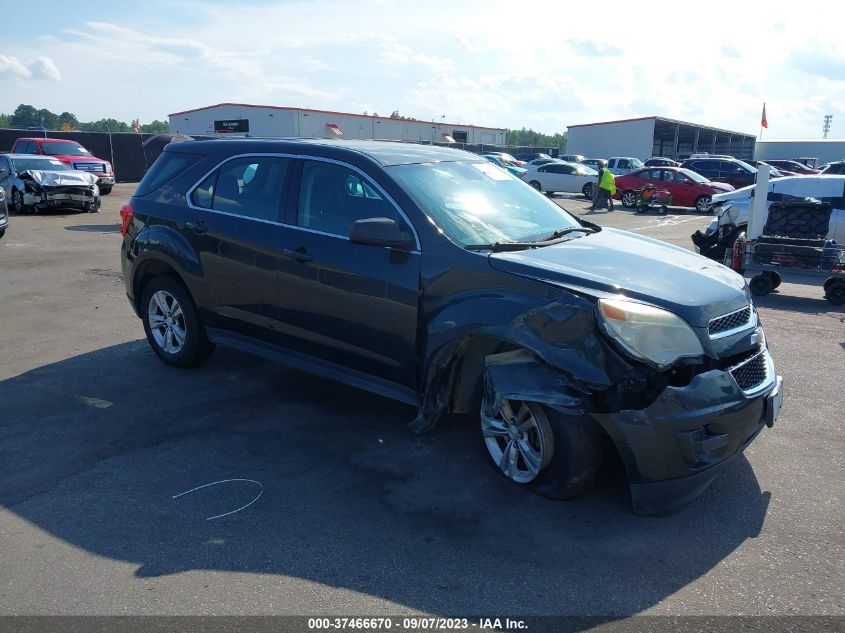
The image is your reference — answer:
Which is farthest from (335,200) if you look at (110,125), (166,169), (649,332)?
(110,125)

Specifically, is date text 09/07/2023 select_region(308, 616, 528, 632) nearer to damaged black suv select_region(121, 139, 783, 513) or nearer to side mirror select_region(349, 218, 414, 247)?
damaged black suv select_region(121, 139, 783, 513)

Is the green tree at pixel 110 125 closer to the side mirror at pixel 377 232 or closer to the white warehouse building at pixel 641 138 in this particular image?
the white warehouse building at pixel 641 138

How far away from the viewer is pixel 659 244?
5105 mm

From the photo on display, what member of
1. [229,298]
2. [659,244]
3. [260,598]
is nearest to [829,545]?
[659,244]

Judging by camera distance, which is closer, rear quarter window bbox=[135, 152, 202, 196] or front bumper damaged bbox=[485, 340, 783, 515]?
front bumper damaged bbox=[485, 340, 783, 515]

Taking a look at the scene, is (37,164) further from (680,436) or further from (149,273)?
(680,436)

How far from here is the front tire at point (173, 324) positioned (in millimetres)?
5891

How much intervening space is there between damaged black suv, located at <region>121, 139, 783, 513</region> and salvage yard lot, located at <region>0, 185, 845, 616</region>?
301mm

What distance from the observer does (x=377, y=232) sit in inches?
169

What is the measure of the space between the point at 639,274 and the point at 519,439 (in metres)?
1.18

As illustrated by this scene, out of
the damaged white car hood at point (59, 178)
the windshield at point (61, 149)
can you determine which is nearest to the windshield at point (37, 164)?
the damaged white car hood at point (59, 178)

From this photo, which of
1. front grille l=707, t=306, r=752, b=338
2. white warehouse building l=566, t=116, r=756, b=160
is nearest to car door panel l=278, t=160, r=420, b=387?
front grille l=707, t=306, r=752, b=338

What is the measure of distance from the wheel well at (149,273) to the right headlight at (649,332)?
3.76m

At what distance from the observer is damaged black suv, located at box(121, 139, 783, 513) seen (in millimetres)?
3645
